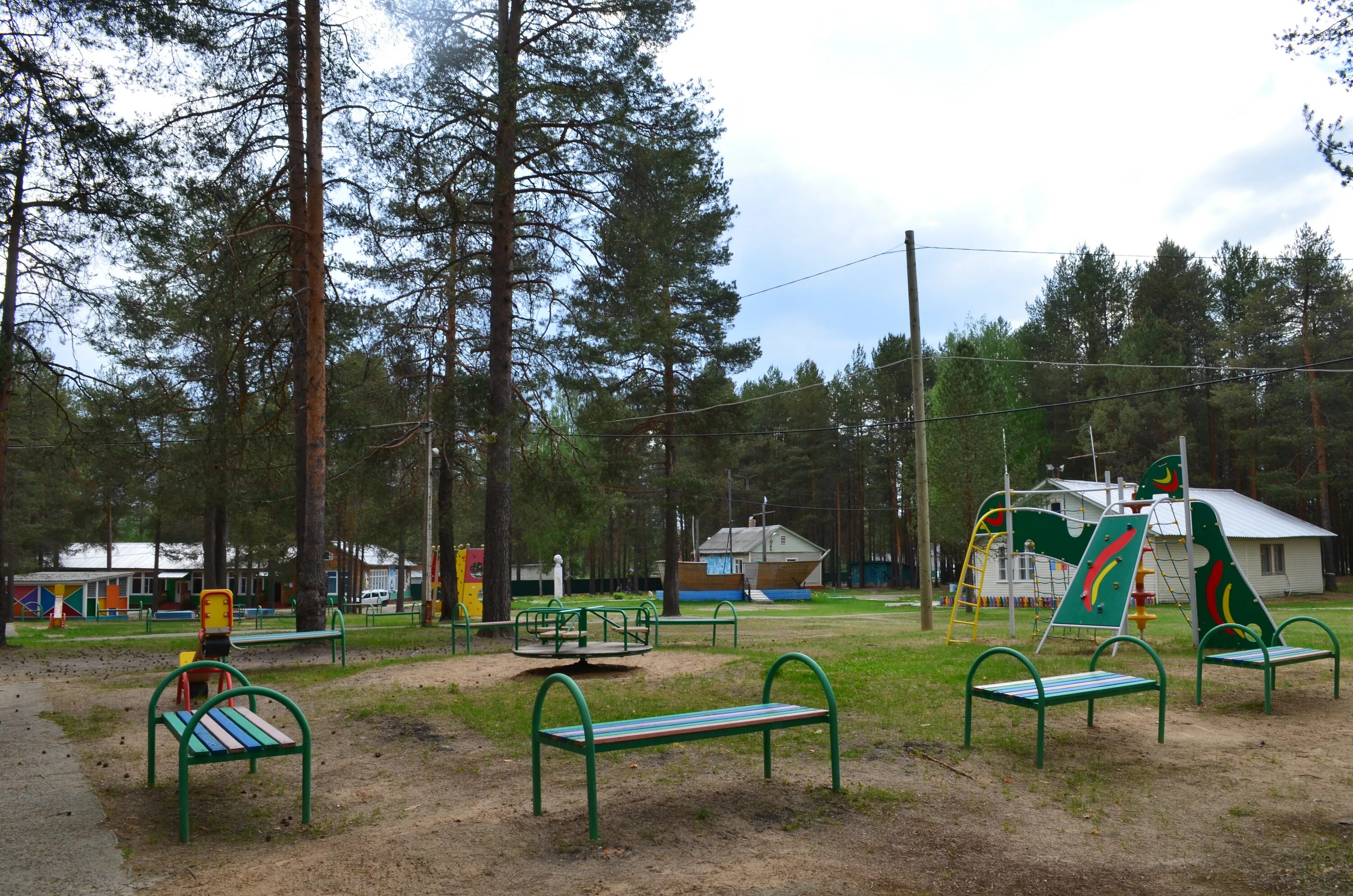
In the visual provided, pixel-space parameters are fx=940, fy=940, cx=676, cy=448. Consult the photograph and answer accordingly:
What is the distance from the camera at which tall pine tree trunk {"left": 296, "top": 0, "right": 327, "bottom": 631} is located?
1528 cm

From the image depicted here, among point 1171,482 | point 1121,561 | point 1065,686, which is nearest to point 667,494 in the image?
point 1121,561

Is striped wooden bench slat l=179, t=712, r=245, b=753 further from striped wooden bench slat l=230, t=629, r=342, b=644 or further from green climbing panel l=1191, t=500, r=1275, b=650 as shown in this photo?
green climbing panel l=1191, t=500, r=1275, b=650

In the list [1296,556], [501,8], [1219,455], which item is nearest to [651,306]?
[501,8]

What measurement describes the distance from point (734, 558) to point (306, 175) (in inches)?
1717

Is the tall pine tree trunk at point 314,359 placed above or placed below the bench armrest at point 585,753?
above

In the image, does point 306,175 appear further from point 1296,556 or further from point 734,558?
point 734,558

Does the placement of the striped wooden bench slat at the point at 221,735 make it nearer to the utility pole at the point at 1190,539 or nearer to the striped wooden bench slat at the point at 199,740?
the striped wooden bench slat at the point at 199,740

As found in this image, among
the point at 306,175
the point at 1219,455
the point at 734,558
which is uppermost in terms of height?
the point at 306,175

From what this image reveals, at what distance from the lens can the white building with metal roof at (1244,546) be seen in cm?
3253

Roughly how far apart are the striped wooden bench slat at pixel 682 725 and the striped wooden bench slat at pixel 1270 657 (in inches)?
194

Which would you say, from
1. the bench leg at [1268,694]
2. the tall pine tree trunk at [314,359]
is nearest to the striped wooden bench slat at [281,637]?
the tall pine tree trunk at [314,359]

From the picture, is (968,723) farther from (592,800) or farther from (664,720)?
(592,800)

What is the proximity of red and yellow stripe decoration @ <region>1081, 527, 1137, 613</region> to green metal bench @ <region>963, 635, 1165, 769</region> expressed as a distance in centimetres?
646

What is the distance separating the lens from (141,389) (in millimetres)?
22344
